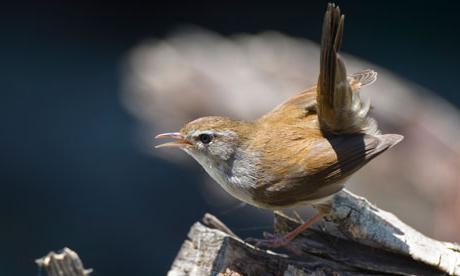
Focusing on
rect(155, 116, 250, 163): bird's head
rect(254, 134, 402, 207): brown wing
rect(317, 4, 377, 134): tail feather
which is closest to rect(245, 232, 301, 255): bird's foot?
rect(254, 134, 402, 207): brown wing

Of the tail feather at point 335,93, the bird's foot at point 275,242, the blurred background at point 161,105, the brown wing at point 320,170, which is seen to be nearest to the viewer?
the bird's foot at point 275,242

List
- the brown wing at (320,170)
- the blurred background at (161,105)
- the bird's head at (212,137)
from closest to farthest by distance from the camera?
the brown wing at (320,170), the bird's head at (212,137), the blurred background at (161,105)

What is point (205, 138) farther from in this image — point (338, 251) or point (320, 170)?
point (338, 251)

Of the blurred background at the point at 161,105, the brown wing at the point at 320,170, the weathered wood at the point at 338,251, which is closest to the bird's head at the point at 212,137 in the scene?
the brown wing at the point at 320,170

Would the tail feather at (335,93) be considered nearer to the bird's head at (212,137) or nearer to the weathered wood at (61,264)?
the bird's head at (212,137)

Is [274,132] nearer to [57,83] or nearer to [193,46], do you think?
[193,46]

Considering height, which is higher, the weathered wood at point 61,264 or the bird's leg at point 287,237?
the weathered wood at point 61,264
